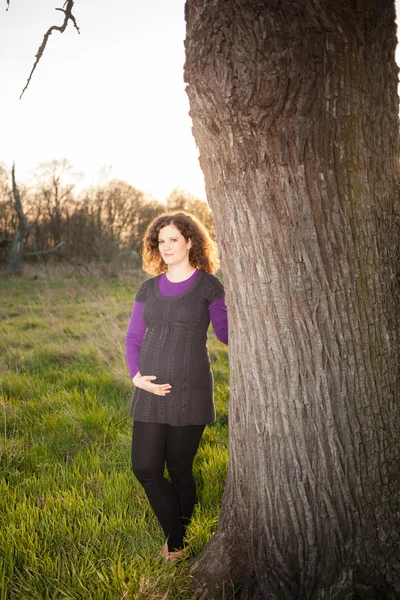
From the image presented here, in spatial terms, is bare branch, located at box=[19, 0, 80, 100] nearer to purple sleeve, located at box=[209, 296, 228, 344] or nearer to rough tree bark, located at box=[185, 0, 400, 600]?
rough tree bark, located at box=[185, 0, 400, 600]

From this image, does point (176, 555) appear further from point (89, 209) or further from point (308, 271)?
point (89, 209)

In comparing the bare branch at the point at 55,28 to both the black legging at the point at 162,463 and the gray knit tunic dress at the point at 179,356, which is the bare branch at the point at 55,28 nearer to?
the gray knit tunic dress at the point at 179,356

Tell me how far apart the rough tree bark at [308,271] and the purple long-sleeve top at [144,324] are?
545mm

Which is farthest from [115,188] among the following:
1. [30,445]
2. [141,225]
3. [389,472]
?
[389,472]

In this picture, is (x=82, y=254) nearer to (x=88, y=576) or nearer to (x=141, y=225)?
(x=141, y=225)

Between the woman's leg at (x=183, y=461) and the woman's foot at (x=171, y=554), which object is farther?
the woman's leg at (x=183, y=461)

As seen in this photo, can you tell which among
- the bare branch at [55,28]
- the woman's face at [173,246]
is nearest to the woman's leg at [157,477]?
the woman's face at [173,246]

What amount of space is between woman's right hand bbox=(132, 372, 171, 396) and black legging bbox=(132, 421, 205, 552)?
0.19 metres

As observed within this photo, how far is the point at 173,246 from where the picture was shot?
272 cm

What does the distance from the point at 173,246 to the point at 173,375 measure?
2.52 feet

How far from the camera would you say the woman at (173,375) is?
251 centimetres

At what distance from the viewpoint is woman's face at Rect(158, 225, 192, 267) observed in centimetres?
273

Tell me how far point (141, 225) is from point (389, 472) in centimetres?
2723

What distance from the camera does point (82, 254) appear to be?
2662cm
